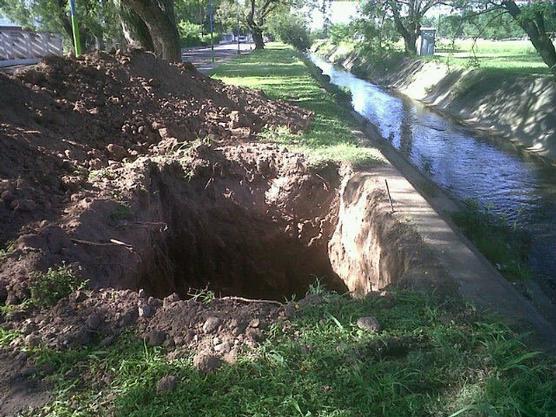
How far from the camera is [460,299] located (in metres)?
4.02

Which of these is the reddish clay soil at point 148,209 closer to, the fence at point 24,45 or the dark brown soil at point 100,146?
the dark brown soil at point 100,146

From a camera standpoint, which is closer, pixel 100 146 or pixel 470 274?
pixel 470 274

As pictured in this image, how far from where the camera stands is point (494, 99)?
17.8 m

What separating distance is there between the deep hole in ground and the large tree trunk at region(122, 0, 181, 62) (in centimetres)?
667

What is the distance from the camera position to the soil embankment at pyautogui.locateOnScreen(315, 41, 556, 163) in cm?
1469

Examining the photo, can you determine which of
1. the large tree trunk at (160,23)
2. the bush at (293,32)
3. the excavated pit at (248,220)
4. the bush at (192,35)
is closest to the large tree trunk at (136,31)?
the large tree trunk at (160,23)

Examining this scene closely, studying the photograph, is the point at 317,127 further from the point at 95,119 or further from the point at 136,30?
the point at 136,30

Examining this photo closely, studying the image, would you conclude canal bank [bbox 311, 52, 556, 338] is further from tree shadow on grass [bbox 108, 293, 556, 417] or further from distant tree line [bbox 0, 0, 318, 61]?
distant tree line [bbox 0, 0, 318, 61]

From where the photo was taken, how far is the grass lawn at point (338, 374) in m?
2.90

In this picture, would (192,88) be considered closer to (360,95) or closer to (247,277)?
(247,277)

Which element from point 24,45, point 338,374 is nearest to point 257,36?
point 24,45

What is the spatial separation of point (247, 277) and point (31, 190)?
3296 millimetres

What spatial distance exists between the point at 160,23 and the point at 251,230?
298 inches

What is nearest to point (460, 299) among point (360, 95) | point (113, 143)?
point (113, 143)
